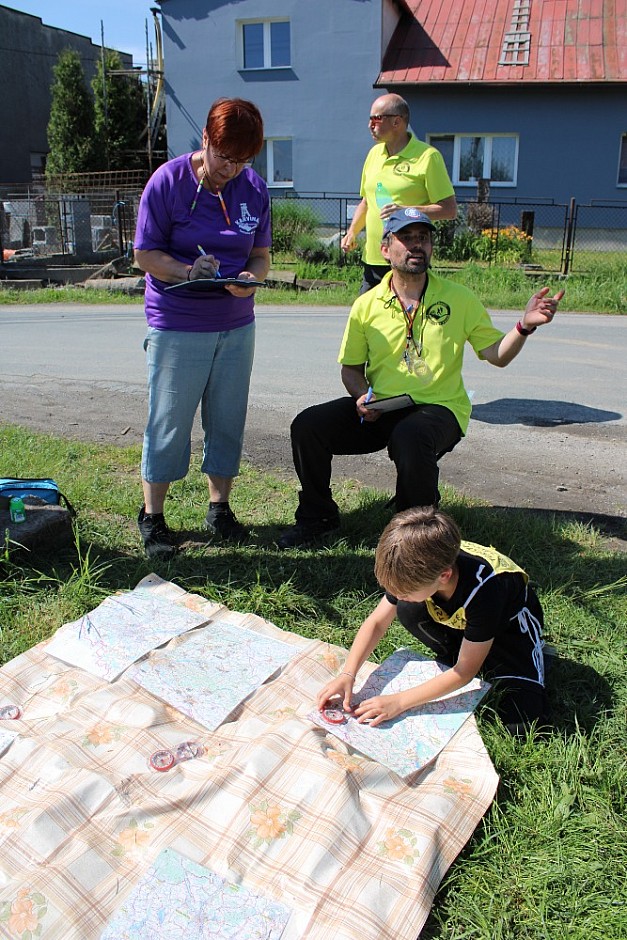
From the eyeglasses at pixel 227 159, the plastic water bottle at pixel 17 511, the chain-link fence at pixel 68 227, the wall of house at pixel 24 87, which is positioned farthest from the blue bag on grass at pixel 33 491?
the wall of house at pixel 24 87

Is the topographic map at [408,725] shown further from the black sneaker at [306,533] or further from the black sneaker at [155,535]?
the black sneaker at [155,535]

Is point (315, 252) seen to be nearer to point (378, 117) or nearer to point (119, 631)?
point (378, 117)

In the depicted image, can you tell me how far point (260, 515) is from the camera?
13.8 feet

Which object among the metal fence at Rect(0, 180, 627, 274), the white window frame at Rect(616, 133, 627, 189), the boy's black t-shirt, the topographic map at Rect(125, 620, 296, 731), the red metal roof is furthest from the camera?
the white window frame at Rect(616, 133, 627, 189)

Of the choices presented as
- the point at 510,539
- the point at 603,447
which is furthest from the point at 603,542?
the point at 603,447

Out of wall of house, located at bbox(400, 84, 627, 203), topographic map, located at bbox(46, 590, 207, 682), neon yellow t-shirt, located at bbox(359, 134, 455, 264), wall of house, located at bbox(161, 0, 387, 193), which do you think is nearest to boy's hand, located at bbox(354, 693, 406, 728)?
topographic map, located at bbox(46, 590, 207, 682)

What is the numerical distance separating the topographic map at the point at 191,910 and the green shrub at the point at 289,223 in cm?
1457

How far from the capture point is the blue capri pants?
354cm

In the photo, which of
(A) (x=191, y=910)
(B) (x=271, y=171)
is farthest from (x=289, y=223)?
(A) (x=191, y=910)

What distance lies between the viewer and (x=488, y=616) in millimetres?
2389

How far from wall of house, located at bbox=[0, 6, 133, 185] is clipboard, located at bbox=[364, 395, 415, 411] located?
99.8ft

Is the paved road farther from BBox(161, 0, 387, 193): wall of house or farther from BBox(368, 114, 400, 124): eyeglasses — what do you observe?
BBox(161, 0, 387, 193): wall of house

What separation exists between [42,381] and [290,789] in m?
5.87

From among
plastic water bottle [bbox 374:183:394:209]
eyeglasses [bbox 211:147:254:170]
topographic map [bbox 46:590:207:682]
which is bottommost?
topographic map [bbox 46:590:207:682]
